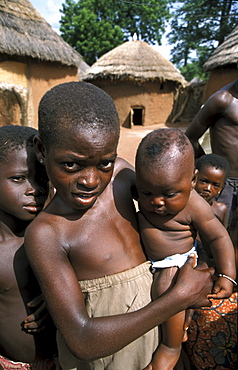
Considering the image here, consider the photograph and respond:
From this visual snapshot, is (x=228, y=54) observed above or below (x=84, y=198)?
above

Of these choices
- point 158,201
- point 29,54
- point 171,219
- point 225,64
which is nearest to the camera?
point 158,201

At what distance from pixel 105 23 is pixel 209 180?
81.2ft

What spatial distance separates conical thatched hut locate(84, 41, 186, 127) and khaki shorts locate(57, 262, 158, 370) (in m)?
13.2

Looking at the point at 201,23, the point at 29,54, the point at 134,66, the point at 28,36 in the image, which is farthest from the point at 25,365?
the point at 201,23

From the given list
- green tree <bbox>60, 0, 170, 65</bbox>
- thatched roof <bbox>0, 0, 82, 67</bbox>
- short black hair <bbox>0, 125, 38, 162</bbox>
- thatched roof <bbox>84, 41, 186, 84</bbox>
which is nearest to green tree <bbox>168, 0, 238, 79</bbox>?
green tree <bbox>60, 0, 170, 65</bbox>

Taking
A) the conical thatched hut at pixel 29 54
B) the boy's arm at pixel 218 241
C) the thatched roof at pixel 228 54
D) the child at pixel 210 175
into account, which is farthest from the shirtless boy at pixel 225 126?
the thatched roof at pixel 228 54

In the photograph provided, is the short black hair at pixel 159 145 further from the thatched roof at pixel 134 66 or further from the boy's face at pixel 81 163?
the thatched roof at pixel 134 66

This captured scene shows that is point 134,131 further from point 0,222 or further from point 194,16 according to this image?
point 194,16

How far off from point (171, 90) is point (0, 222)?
48.3ft

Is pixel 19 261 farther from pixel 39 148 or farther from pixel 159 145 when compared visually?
pixel 159 145

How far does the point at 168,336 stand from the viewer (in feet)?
4.04

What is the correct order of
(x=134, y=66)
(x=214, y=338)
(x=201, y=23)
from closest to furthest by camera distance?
1. (x=214, y=338)
2. (x=134, y=66)
3. (x=201, y=23)

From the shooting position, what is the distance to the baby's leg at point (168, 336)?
121cm

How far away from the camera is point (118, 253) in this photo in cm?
116
